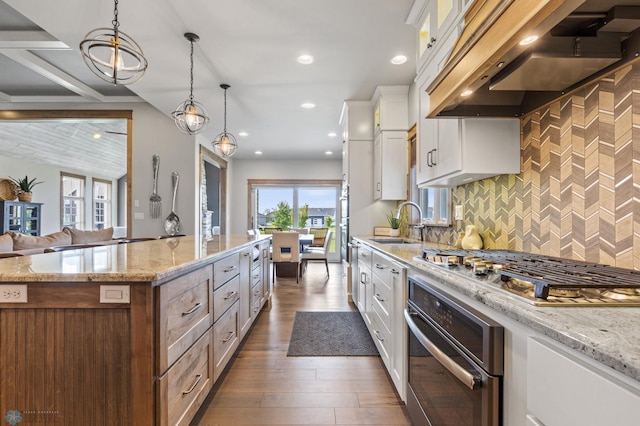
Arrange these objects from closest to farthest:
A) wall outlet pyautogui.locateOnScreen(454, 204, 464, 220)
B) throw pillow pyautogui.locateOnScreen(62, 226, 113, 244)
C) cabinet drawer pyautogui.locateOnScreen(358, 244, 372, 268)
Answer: wall outlet pyautogui.locateOnScreen(454, 204, 464, 220) → cabinet drawer pyautogui.locateOnScreen(358, 244, 372, 268) → throw pillow pyautogui.locateOnScreen(62, 226, 113, 244)

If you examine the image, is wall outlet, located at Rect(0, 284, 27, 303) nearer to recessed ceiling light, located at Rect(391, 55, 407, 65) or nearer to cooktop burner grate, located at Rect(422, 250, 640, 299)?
cooktop burner grate, located at Rect(422, 250, 640, 299)

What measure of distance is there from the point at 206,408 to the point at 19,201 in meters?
7.41

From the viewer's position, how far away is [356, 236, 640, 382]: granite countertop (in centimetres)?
47

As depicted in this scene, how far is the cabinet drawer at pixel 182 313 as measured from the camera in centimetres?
119

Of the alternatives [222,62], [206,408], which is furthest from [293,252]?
[206,408]

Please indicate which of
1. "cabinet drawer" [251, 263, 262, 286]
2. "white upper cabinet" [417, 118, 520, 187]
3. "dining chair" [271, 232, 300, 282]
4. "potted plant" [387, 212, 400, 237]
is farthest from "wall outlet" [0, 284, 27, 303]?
"dining chair" [271, 232, 300, 282]

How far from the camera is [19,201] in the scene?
21.1 feet

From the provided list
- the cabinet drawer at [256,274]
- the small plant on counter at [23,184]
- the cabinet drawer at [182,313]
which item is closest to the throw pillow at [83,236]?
the cabinet drawer at [256,274]

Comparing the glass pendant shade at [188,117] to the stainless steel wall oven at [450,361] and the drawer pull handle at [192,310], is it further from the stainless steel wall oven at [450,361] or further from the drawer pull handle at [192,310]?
the stainless steel wall oven at [450,361]

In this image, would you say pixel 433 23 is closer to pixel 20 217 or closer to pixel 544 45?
pixel 544 45

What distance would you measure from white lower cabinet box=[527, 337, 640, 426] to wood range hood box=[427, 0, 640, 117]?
85 cm

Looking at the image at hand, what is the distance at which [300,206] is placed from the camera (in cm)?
831

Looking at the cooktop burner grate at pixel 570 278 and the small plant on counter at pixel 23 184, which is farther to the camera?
the small plant on counter at pixel 23 184

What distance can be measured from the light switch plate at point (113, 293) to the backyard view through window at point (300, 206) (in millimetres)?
7022
